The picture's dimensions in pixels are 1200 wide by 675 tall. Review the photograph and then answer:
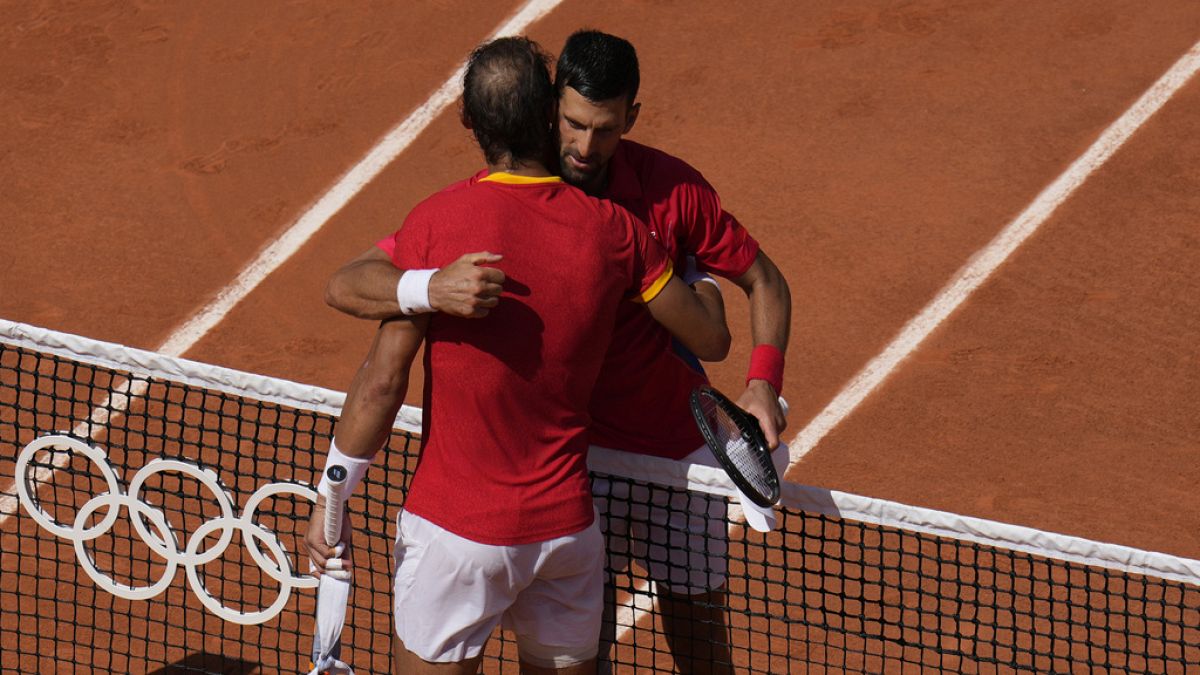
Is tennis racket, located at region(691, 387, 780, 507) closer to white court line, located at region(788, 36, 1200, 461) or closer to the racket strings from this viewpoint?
the racket strings

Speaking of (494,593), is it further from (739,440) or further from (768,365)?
(768,365)

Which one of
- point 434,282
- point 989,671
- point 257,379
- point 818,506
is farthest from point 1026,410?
point 434,282

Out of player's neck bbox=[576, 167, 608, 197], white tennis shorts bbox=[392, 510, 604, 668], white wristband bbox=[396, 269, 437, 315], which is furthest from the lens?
player's neck bbox=[576, 167, 608, 197]

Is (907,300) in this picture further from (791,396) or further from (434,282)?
(434,282)

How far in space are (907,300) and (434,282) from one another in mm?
5717

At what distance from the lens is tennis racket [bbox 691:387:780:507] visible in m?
5.14

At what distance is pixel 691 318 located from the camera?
5102 mm

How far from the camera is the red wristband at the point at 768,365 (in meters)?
5.49

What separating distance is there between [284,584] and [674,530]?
1522 millimetres

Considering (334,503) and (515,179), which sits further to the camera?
(334,503)

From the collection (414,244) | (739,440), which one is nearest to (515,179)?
(414,244)

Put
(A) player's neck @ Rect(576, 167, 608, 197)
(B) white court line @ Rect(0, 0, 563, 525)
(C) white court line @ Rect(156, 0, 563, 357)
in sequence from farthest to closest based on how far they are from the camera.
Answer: (C) white court line @ Rect(156, 0, 563, 357) → (B) white court line @ Rect(0, 0, 563, 525) → (A) player's neck @ Rect(576, 167, 608, 197)

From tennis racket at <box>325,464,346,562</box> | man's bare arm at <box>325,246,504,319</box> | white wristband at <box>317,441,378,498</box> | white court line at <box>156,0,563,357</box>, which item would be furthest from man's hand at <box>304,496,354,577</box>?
white court line at <box>156,0,563,357</box>

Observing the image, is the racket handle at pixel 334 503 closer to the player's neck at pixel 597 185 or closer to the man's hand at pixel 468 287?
the man's hand at pixel 468 287
